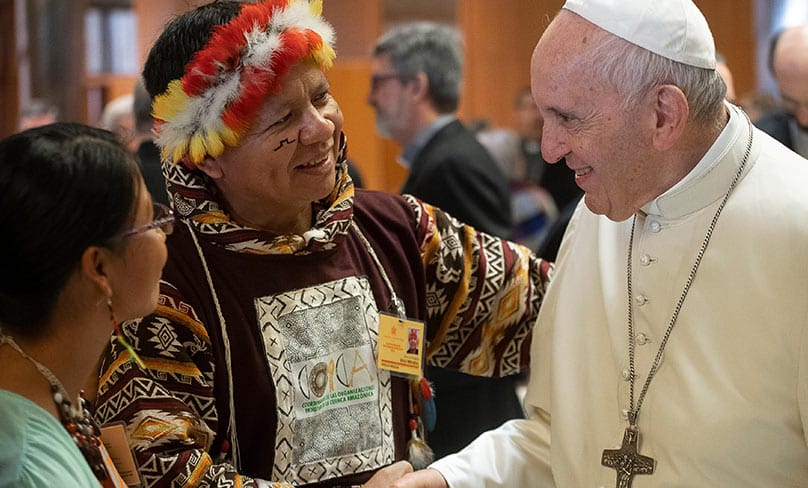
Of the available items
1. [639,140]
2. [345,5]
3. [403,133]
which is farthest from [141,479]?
[345,5]

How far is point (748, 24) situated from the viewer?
32.7 ft

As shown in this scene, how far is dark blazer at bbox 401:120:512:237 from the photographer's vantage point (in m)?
4.19

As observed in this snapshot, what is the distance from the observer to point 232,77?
2098 millimetres

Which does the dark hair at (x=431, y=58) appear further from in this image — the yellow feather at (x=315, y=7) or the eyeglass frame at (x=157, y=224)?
the eyeglass frame at (x=157, y=224)

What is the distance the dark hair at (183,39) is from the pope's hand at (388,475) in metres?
0.88

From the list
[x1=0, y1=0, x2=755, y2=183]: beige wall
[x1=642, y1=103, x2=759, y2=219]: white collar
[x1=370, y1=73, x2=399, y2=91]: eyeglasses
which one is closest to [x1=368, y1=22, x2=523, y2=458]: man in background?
[x1=370, y1=73, x2=399, y2=91]: eyeglasses

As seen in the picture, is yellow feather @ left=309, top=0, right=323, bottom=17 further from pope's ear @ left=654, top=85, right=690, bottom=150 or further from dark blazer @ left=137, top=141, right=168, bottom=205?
dark blazer @ left=137, top=141, right=168, bottom=205

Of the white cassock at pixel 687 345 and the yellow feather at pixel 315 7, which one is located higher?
the yellow feather at pixel 315 7

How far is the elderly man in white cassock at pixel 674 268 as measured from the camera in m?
1.91

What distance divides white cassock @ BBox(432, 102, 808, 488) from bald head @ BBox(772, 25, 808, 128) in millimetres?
2222

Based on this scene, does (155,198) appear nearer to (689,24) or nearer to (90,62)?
(689,24)

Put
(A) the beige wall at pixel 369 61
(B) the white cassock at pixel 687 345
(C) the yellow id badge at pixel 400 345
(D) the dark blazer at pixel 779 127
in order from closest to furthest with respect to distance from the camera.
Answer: (B) the white cassock at pixel 687 345, (C) the yellow id badge at pixel 400 345, (D) the dark blazer at pixel 779 127, (A) the beige wall at pixel 369 61

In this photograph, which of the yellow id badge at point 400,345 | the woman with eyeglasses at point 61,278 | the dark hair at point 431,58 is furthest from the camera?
the dark hair at point 431,58

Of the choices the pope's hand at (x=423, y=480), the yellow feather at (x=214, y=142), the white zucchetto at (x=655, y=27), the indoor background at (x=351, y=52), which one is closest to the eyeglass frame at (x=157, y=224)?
the yellow feather at (x=214, y=142)
